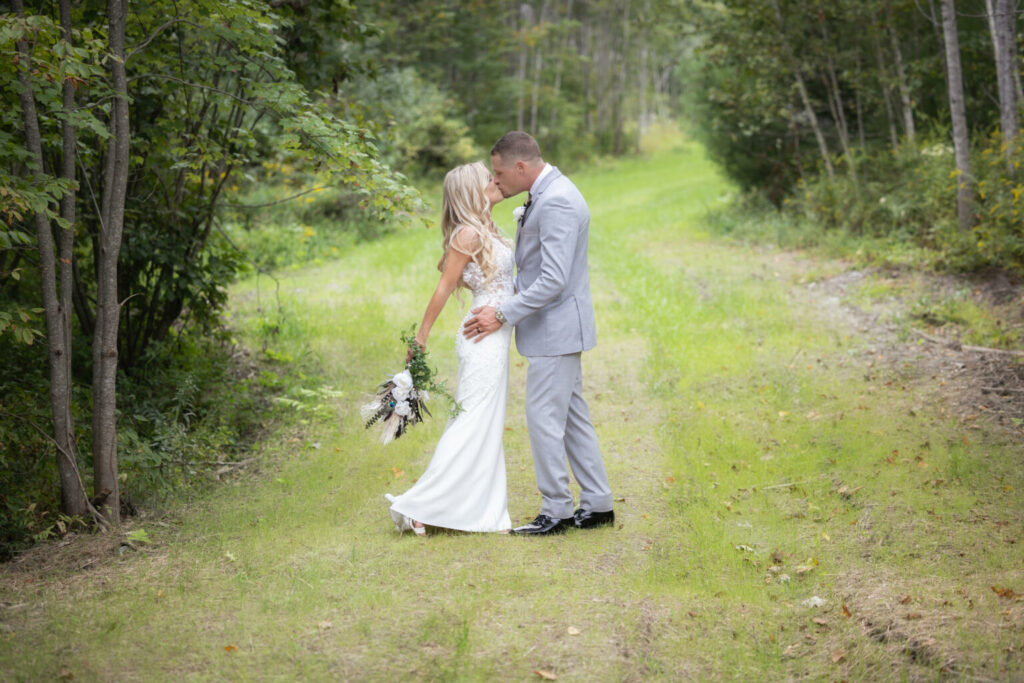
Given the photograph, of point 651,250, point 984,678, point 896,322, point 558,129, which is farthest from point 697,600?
point 558,129

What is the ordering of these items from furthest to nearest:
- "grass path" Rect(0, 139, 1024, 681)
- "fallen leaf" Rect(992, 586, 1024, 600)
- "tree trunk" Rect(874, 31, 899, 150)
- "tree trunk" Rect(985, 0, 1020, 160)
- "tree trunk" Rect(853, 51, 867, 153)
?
1. "tree trunk" Rect(853, 51, 867, 153)
2. "tree trunk" Rect(874, 31, 899, 150)
3. "tree trunk" Rect(985, 0, 1020, 160)
4. "fallen leaf" Rect(992, 586, 1024, 600)
5. "grass path" Rect(0, 139, 1024, 681)

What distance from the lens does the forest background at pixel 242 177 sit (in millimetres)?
5406

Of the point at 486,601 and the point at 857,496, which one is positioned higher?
the point at 486,601

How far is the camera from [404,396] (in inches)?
201

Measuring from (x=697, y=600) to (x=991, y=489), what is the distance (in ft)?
8.29

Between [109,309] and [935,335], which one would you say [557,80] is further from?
[109,309]

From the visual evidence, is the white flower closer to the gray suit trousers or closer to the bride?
the bride

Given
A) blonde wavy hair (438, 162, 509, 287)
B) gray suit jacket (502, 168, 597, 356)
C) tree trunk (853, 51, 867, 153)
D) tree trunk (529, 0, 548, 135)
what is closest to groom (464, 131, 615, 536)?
gray suit jacket (502, 168, 597, 356)

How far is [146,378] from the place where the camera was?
26.5 ft

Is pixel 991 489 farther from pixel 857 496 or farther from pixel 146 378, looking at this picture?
pixel 146 378

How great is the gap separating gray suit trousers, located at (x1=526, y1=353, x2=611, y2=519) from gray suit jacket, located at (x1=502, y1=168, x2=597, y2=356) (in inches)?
4.6

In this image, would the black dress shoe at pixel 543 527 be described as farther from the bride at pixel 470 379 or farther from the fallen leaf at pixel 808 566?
the fallen leaf at pixel 808 566

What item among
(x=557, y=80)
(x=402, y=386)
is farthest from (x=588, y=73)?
(x=402, y=386)

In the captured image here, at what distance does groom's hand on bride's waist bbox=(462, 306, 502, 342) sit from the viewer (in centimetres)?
498
